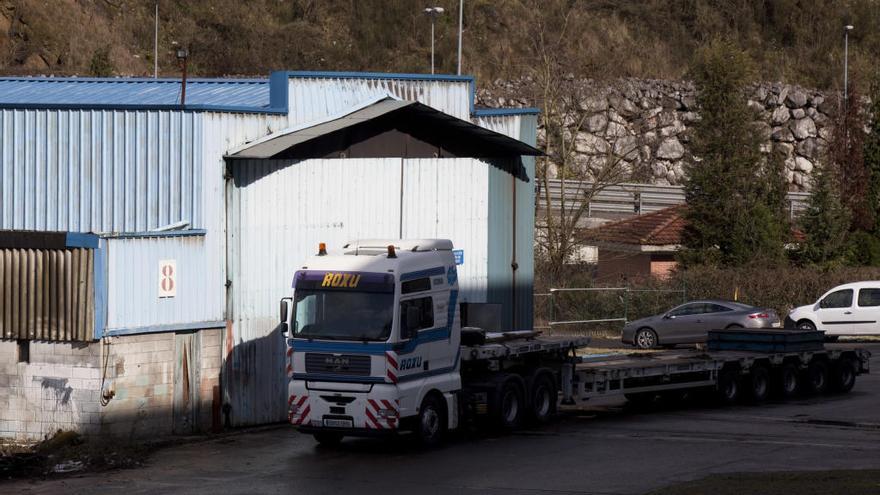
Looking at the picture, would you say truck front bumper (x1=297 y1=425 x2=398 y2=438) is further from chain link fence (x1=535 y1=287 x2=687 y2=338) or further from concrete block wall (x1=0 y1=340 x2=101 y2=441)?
chain link fence (x1=535 y1=287 x2=687 y2=338)

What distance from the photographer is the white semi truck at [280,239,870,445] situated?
2003cm

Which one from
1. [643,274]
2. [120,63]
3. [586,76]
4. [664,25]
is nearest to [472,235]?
[643,274]

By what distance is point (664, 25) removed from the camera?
76.5 metres

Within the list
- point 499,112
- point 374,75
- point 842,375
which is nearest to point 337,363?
point 374,75

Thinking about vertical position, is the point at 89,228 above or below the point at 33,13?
below

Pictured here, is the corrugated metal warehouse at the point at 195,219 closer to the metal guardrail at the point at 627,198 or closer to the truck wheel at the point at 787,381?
the truck wheel at the point at 787,381

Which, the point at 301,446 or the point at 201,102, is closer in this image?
the point at 301,446

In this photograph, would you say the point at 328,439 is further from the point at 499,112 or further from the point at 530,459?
the point at 499,112

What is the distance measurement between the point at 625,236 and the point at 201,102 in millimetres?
26477

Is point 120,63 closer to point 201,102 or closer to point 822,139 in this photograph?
point 822,139

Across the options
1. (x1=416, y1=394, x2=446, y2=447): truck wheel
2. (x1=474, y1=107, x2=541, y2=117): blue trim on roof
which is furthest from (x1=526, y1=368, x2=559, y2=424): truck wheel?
(x1=474, y1=107, x2=541, y2=117): blue trim on roof

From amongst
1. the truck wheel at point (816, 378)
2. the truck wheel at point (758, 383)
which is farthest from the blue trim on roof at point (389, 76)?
the truck wheel at point (816, 378)

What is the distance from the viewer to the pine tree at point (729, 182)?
1896 inches

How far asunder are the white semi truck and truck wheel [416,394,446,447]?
0.05ft
